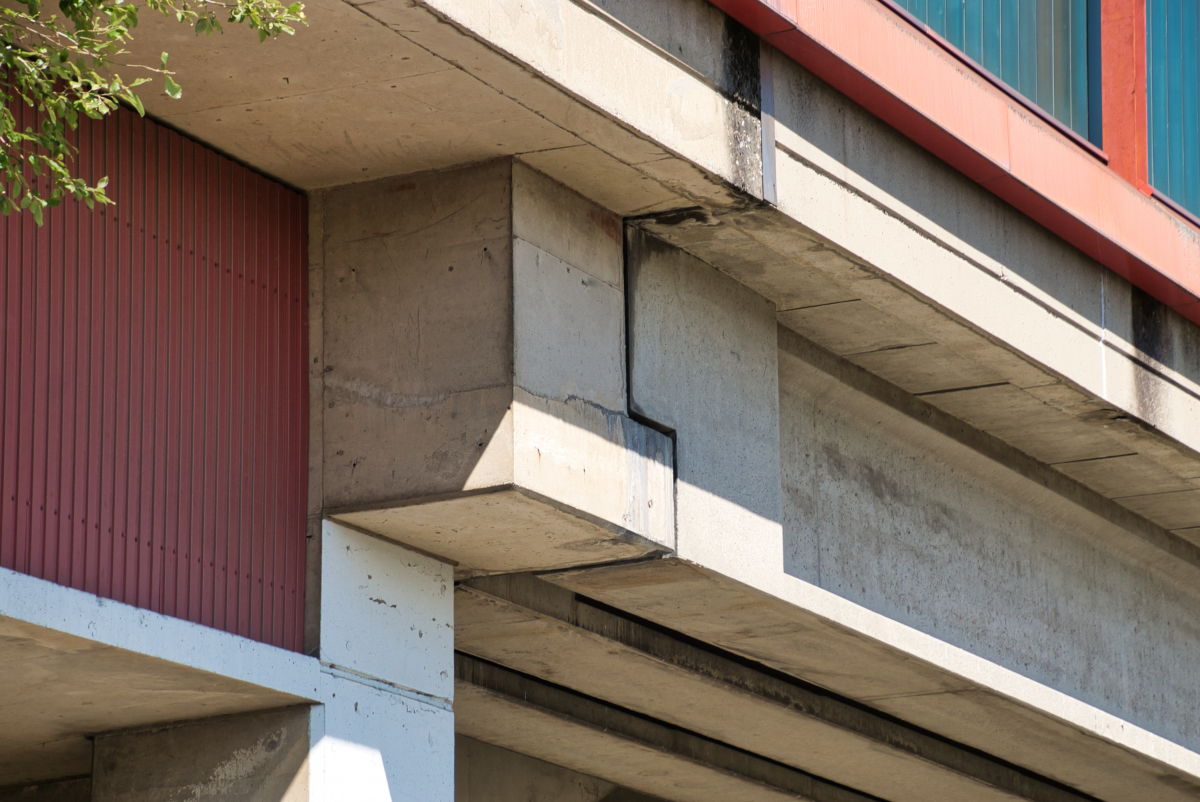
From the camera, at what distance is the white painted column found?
24.7 feet

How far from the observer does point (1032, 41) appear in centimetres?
1076

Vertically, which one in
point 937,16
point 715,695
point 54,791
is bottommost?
point 54,791

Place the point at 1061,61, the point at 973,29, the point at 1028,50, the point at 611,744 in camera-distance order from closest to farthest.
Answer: the point at 973,29 → the point at 1028,50 → the point at 1061,61 → the point at 611,744

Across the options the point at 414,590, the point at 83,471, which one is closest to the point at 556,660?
the point at 414,590

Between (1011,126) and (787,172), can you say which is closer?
(787,172)

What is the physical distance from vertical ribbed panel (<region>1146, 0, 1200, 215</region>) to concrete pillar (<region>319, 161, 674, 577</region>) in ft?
15.8

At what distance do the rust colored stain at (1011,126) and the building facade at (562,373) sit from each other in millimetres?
31

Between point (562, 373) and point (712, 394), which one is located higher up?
point (712, 394)

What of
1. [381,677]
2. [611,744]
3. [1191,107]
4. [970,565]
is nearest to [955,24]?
[1191,107]

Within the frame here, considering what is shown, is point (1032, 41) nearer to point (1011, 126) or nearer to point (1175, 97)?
point (1011, 126)

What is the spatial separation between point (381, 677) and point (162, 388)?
4.98 ft

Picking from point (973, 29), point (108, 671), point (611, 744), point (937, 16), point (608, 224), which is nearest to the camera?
point (108, 671)

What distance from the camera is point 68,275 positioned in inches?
278

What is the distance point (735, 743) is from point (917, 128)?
512cm
